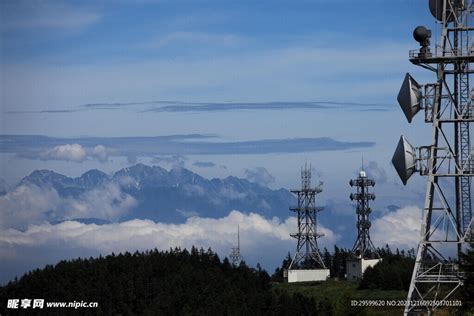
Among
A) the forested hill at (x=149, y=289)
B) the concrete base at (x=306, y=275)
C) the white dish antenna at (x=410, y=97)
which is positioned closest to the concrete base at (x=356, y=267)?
the concrete base at (x=306, y=275)

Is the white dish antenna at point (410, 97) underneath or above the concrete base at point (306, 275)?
above

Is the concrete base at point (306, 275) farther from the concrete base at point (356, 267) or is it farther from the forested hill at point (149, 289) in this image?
the forested hill at point (149, 289)

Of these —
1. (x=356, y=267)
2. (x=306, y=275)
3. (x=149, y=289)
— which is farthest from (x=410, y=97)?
(x=306, y=275)

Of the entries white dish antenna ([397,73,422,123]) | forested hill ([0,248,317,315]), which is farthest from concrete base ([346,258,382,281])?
white dish antenna ([397,73,422,123])

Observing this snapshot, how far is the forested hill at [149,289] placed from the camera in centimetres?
6016

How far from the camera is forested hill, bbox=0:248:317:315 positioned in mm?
60156

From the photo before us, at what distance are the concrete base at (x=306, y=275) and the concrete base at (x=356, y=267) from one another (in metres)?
2.51

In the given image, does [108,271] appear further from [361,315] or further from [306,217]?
[306,217]

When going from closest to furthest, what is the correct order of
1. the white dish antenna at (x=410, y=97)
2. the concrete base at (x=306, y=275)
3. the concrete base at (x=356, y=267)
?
the white dish antenna at (x=410, y=97) < the concrete base at (x=356, y=267) < the concrete base at (x=306, y=275)

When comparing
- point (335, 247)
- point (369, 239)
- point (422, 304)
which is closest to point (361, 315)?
point (422, 304)

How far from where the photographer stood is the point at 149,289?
6181 centimetres

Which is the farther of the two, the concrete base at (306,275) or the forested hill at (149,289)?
the concrete base at (306,275)

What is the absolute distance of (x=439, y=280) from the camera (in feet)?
178

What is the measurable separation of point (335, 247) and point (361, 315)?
50.5 meters
